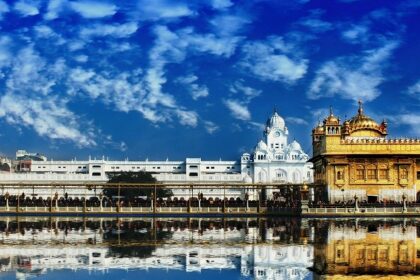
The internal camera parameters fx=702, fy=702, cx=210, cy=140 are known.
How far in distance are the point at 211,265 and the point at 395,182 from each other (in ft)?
131

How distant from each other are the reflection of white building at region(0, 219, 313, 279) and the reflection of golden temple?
2.31 ft

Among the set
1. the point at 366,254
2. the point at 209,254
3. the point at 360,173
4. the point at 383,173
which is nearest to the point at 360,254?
the point at 366,254

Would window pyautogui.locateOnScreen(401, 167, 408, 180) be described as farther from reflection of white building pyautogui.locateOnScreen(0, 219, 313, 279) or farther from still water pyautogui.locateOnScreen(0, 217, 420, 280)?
reflection of white building pyautogui.locateOnScreen(0, 219, 313, 279)

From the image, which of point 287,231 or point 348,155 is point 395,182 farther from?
point 287,231

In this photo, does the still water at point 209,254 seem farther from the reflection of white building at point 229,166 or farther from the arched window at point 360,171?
the reflection of white building at point 229,166

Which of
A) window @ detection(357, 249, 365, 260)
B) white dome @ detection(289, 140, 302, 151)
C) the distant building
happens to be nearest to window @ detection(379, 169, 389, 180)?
window @ detection(357, 249, 365, 260)

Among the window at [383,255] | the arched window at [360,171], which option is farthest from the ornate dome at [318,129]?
Answer: the window at [383,255]

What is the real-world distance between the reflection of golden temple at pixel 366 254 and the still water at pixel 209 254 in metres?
0.03

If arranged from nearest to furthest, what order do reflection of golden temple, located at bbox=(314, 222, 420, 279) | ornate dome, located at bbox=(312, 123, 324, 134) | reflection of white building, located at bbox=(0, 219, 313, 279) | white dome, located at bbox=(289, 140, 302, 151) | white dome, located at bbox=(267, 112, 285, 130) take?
reflection of golden temple, located at bbox=(314, 222, 420, 279)
reflection of white building, located at bbox=(0, 219, 313, 279)
ornate dome, located at bbox=(312, 123, 324, 134)
white dome, located at bbox=(289, 140, 302, 151)
white dome, located at bbox=(267, 112, 285, 130)

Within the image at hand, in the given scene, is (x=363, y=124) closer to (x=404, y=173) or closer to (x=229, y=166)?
(x=404, y=173)

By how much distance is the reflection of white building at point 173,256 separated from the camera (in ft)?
72.3

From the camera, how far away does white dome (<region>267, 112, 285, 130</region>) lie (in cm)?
15638

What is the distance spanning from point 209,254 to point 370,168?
36461 millimetres

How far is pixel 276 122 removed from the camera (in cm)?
15675
